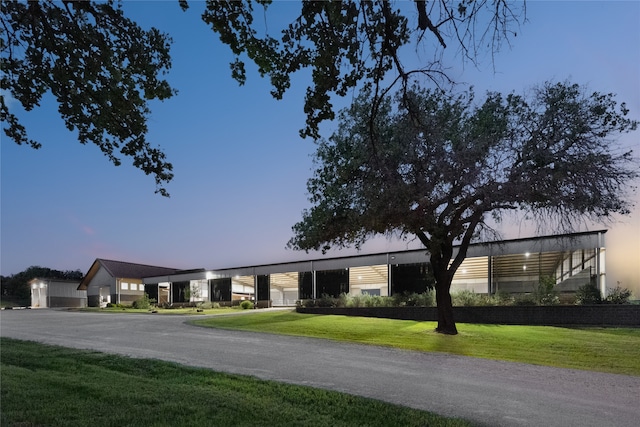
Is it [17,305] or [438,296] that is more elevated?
[438,296]

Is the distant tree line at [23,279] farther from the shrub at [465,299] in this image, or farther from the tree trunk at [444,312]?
the tree trunk at [444,312]

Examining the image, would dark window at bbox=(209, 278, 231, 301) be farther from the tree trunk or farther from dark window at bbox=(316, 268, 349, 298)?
the tree trunk

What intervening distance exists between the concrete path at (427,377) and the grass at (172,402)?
3.19 ft

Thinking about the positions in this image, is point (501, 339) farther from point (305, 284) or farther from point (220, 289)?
point (220, 289)

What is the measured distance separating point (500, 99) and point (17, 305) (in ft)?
235

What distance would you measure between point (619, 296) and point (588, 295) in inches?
46.5

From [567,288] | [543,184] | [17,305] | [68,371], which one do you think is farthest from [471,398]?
[17,305]

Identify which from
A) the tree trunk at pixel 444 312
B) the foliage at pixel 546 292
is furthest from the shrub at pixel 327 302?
the foliage at pixel 546 292

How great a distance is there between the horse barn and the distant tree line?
94.4 feet

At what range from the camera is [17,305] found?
224 feet

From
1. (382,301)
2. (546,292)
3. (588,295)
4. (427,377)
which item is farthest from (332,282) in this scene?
(427,377)

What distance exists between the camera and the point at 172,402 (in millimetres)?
6391

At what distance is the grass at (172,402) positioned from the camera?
558 centimetres

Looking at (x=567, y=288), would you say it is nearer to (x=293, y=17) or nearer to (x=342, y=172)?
(x=342, y=172)
